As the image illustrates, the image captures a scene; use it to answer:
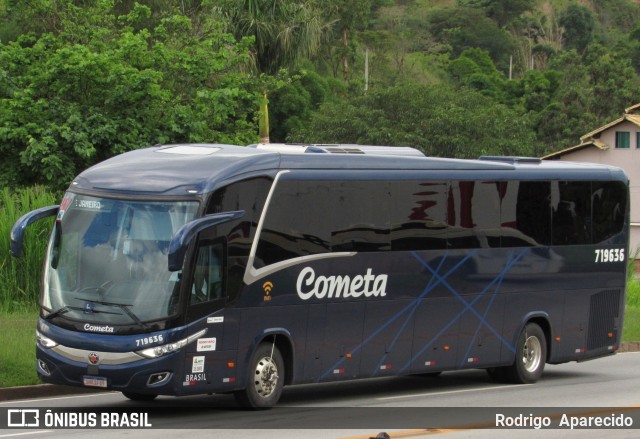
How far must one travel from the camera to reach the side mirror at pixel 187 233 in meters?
13.3

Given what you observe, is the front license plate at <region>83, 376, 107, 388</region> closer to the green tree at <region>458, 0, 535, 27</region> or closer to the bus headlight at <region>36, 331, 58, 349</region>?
the bus headlight at <region>36, 331, 58, 349</region>

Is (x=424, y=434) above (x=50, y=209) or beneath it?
beneath

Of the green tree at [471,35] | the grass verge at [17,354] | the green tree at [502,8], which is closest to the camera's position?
the grass verge at [17,354]

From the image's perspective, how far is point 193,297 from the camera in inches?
557

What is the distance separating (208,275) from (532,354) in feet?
23.6

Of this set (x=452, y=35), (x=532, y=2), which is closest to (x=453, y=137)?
(x=452, y=35)

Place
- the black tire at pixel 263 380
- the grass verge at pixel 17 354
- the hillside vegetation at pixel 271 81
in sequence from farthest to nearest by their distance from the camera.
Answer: the hillside vegetation at pixel 271 81 → the grass verge at pixel 17 354 → the black tire at pixel 263 380

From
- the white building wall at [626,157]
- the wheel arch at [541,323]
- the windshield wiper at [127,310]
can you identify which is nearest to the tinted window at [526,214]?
the wheel arch at [541,323]

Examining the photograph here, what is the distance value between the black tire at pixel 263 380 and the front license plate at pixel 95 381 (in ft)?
6.06

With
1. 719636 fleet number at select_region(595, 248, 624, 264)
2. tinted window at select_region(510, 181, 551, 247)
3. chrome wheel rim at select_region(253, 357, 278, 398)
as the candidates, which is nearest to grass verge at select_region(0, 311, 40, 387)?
chrome wheel rim at select_region(253, 357, 278, 398)

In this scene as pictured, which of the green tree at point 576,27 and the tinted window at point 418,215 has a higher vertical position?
the green tree at point 576,27

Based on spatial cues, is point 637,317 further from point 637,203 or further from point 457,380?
point 637,203

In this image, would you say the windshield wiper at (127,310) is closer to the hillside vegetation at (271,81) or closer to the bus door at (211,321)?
the bus door at (211,321)

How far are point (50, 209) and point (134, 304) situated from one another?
2.36m
